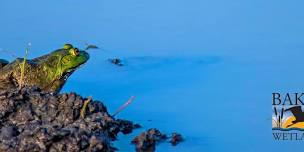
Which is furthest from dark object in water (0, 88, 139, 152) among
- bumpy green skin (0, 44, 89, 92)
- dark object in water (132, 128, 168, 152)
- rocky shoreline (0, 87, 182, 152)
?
bumpy green skin (0, 44, 89, 92)

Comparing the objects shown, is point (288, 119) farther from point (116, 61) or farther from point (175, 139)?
point (116, 61)

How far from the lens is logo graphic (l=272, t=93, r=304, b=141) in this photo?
12.2ft

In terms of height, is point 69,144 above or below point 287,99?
below

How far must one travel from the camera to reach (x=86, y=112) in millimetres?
3369

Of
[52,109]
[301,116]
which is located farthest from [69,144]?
[301,116]

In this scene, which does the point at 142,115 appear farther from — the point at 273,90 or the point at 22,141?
the point at 22,141

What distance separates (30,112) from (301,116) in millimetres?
1673

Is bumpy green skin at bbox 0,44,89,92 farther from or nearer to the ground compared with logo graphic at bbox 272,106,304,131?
farther from the ground

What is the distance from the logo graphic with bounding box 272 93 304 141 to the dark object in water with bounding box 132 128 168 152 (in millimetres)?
720

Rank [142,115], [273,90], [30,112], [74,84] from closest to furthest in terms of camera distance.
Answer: [30,112] < [142,115] < [273,90] < [74,84]

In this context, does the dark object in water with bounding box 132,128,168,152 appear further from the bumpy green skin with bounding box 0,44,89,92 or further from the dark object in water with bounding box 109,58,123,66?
the dark object in water with bounding box 109,58,123,66

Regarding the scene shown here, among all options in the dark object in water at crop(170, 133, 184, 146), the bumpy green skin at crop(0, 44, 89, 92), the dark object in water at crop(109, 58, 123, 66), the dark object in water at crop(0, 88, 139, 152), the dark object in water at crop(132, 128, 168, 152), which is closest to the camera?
the dark object in water at crop(0, 88, 139, 152)

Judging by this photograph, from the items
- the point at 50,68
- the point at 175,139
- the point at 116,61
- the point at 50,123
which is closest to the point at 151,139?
the point at 175,139

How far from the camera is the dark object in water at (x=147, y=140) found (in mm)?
3502
